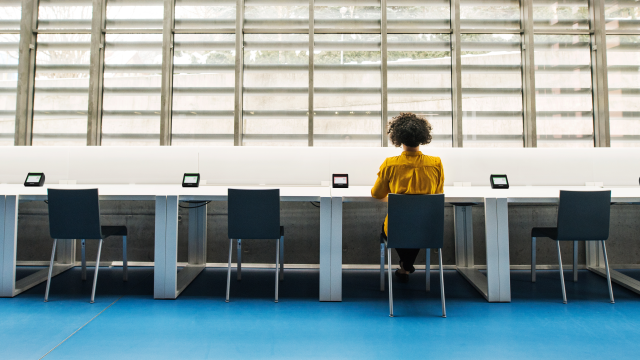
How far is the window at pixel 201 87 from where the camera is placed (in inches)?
174

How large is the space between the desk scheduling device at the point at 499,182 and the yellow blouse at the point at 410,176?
1458 mm

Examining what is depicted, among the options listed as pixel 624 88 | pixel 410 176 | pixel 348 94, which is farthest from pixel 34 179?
pixel 624 88

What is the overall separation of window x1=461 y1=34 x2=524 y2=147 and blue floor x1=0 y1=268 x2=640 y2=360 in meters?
2.06

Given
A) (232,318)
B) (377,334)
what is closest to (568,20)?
(377,334)

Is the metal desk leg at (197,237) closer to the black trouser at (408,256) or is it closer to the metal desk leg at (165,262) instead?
the metal desk leg at (165,262)

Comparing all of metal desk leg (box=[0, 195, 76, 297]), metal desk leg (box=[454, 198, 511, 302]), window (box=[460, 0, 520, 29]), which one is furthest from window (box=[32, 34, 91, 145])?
window (box=[460, 0, 520, 29])

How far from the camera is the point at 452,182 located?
381 cm

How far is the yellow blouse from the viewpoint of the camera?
8.23 feet

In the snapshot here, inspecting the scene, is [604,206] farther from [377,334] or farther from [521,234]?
[377,334]

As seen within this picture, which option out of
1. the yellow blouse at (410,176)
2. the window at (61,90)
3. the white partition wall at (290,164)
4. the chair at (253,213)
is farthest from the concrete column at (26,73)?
the yellow blouse at (410,176)

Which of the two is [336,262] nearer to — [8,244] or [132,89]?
[8,244]

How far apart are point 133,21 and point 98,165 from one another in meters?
2.07

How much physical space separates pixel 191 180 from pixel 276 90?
165 centimetres

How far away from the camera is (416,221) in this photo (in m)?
2.23
